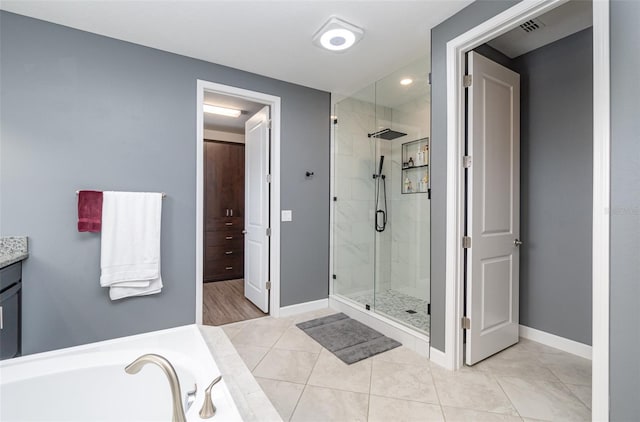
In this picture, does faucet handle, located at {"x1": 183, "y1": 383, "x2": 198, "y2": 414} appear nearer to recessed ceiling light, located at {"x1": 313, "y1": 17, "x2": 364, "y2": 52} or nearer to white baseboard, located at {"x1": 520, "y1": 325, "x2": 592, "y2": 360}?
recessed ceiling light, located at {"x1": 313, "y1": 17, "x2": 364, "y2": 52}

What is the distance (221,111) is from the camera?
3990 millimetres

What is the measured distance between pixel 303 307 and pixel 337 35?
2.68m

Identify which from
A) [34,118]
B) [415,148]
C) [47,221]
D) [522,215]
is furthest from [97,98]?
[522,215]

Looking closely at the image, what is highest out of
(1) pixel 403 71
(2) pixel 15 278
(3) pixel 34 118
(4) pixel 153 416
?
(1) pixel 403 71

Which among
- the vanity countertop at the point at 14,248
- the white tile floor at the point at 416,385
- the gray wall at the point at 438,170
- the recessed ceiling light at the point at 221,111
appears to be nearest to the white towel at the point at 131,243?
the vanity countertop at the point at 14,248

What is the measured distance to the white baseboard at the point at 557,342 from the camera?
2314mm

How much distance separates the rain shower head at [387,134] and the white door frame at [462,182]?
3.98 feet

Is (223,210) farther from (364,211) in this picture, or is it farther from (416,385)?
(416,385)

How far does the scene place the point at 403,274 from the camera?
11.1ft

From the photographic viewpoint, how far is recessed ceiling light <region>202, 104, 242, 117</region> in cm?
385

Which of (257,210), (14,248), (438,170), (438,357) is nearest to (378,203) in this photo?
(438,170)

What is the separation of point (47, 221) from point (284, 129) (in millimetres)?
2134

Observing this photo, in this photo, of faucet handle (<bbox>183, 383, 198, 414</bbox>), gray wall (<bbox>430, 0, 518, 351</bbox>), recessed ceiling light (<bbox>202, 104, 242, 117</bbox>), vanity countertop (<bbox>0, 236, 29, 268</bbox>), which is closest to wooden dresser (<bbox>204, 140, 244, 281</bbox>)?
recessed ceiling light (<bbox>202, 104, 242, 117</bbox>)

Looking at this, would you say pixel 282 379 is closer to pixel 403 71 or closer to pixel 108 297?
pixel 108 297
